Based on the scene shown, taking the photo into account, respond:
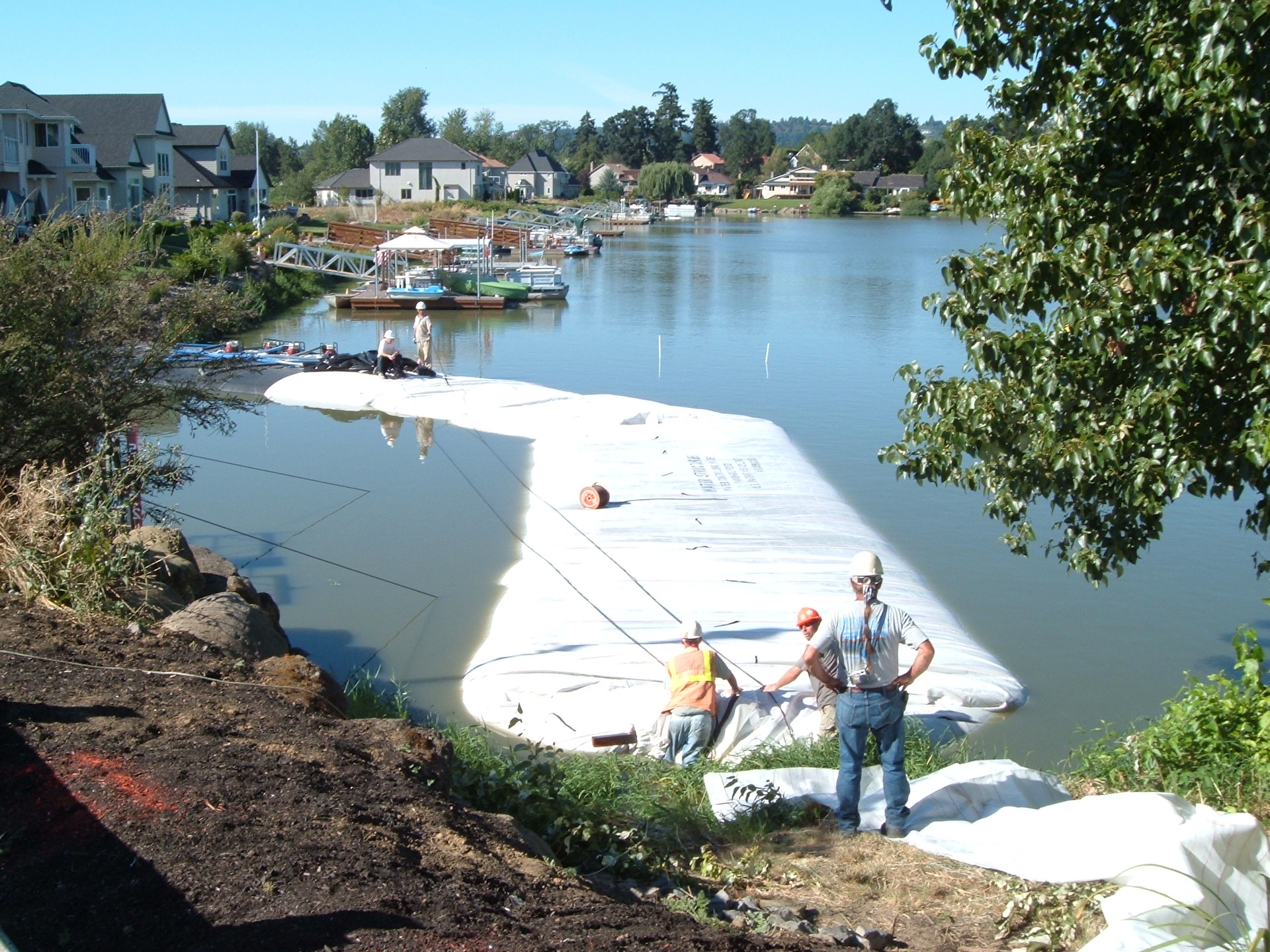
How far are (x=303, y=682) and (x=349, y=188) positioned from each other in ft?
286

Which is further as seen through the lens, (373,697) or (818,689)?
(373,697)

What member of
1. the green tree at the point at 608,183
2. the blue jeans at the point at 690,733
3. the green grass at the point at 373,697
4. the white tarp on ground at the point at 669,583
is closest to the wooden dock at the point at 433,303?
the white tarp on ground at the point at 669,583

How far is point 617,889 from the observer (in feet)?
17.4

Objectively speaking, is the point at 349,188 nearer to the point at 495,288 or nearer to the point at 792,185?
the point at 495,288

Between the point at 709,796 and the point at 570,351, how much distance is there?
2713cm

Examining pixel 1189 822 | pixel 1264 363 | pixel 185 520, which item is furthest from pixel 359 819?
pixel 185 520

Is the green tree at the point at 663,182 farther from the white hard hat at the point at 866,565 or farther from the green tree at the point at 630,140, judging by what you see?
the white hard hat at the point at 866,565

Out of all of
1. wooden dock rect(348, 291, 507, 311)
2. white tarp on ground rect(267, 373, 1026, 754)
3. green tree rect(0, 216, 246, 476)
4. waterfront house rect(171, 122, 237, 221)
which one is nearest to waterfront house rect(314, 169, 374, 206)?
waterfront house rect(171, 122, 237, 221)

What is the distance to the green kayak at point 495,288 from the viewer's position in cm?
4388

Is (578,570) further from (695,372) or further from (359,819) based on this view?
(695,372)

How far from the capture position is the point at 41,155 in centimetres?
4591

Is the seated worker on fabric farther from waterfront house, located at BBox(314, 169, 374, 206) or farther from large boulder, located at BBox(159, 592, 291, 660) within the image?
waterfront house, located at BBox(314, 169, 374, 206)

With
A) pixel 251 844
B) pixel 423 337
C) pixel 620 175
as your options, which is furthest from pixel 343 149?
pixel 251 844

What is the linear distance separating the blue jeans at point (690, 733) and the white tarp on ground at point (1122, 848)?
1607 millimetres
